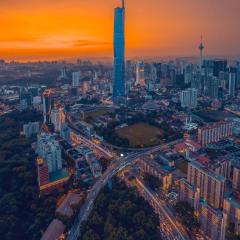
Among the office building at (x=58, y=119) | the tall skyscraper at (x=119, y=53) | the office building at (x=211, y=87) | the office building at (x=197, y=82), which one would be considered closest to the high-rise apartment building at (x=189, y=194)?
the office building at (x=58, y=119)

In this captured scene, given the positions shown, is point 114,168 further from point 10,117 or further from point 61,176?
point 10,117

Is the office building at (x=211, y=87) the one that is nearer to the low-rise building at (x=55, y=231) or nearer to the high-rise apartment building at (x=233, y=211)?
the high-rise apartment building at (x=233, y=211)

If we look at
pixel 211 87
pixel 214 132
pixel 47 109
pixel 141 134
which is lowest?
pixel 141 134

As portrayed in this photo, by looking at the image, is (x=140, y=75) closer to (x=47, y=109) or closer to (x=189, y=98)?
(x=189, y=98)

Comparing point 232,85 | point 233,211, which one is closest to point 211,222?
point 233,211

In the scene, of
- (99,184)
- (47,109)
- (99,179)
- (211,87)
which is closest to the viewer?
(99,184)

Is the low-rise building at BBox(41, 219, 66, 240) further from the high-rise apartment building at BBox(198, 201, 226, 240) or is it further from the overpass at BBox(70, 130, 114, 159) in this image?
the overpass at BBox(70, 130, 114, 159)
